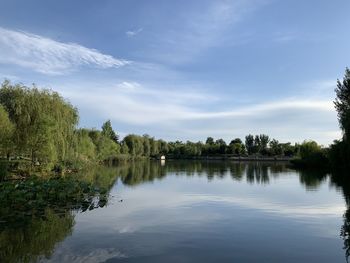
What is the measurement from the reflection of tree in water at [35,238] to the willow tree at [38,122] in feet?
66.4

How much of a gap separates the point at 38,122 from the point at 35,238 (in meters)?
24.9

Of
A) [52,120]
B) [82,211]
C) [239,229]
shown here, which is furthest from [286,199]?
[52,120]

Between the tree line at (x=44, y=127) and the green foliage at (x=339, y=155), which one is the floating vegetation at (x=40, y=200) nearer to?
the tree line at (x=44, y=127)

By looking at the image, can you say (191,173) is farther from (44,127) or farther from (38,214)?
(38,214)

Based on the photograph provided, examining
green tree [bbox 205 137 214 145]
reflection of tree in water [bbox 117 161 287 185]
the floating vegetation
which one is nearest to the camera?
the floating vegetation

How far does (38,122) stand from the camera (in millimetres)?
36250

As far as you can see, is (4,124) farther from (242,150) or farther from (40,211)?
(242,150)

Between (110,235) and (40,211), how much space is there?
5.22m

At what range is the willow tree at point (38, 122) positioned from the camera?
118 ft

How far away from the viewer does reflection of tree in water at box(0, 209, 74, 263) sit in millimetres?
10837

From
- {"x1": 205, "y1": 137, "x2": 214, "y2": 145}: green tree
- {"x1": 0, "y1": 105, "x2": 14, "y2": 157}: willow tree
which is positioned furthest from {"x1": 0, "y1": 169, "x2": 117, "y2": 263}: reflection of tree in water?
{"x1": 205, "y1": 137, "x2": 214, "y2": 145}: green tree

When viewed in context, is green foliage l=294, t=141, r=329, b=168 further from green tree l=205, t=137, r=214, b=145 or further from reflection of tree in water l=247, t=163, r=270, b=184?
green tree l=205, t=137, r=214, b=145

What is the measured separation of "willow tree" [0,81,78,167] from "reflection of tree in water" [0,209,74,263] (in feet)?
66.4

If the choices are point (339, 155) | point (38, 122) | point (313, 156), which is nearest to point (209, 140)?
point (313, 156)
